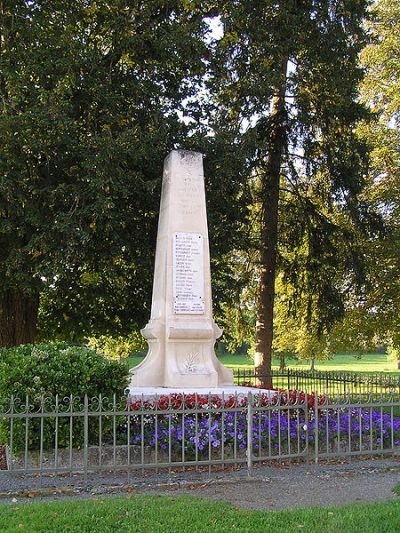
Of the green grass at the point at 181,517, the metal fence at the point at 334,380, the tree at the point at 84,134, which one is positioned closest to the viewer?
the green grass at the point at 181,517

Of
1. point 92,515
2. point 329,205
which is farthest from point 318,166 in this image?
point 92,515

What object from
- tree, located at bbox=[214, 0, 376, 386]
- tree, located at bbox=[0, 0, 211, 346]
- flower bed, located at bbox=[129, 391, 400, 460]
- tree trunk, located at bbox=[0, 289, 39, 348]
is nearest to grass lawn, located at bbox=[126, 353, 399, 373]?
tree, located at bbox=[214, 0, 376, 386]

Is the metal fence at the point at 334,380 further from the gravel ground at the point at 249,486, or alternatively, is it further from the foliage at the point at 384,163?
the gravel ground at the point at 249,486

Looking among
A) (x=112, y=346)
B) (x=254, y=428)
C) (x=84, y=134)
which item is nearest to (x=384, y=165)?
(x=84, y=134)

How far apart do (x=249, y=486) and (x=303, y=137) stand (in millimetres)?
13716

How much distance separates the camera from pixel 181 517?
5.15 meters

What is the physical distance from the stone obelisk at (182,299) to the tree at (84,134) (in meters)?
2.25

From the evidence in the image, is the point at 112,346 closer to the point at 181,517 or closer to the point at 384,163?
the point at 384,163

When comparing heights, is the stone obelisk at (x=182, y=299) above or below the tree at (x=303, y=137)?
below

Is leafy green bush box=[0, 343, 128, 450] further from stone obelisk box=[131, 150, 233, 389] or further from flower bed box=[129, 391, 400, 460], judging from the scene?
stone obelisk box=[131, 150, 233, 389]

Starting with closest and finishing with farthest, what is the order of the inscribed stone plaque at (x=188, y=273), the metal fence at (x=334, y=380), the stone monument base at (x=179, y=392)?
the stone monument base at (x=179, y=392) → the inscribed stone plaque at (x=188, y=273) → the metal fence at (x=334, y=380)

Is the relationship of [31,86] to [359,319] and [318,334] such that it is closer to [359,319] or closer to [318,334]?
[318,334]

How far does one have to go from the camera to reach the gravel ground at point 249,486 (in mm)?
6070

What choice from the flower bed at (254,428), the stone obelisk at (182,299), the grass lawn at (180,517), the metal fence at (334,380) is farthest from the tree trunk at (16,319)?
the grass lawn at (180,517)
